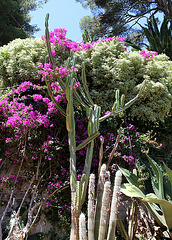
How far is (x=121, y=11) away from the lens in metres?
9.12

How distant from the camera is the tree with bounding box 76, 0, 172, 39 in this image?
9.02 meters

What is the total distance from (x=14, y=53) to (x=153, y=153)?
387 cm

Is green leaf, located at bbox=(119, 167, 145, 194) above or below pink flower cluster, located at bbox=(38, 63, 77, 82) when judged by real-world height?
below

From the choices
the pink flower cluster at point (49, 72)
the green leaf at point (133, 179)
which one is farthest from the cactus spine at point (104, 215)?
the pink flower cluster at point (49, 72)

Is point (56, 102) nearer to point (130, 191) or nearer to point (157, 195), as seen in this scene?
point (130, 191)

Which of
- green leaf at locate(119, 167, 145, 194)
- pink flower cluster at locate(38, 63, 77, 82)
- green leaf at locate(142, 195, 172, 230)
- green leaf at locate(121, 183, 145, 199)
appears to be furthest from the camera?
pink flower cluster at locate(38, 63, 77, 82)

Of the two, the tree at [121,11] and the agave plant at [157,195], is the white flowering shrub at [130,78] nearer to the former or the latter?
the agave plant at [157,195]

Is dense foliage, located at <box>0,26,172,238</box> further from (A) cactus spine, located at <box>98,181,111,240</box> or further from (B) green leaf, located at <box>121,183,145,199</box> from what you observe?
(A) cactus spine, located at <box>98,181,111,240</box>

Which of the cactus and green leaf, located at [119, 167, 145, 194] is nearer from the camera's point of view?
the cactus

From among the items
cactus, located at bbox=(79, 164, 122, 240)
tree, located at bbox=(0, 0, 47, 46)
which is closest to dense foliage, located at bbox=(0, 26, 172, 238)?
cactus, located at bbox=(79, 164, 122, 240)

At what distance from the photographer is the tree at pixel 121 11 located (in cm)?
902

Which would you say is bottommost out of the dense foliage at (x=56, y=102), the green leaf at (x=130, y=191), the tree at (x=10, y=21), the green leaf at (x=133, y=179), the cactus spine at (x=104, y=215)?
the cactus spine at (x=104, y=215)

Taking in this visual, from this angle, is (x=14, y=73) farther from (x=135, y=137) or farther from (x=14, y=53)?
(x=135, y=137)

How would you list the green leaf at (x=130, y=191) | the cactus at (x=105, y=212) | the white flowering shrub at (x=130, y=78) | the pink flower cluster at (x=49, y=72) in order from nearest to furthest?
1. the cactus at (x=105, y=212)
2. the green leaf at (x=130, y=191)
3. the pink flower cluster at (x=49, y=72)
4. the white flowering shrub at (x=130, y=78)
